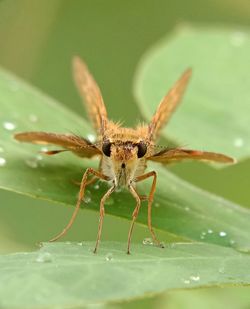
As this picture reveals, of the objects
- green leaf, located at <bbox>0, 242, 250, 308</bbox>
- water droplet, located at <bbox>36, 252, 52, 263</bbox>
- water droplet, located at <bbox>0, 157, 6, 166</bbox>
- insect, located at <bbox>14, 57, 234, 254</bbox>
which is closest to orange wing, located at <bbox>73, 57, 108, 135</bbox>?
insect, located at <bbox>14, 57, 234, 254</bbox>

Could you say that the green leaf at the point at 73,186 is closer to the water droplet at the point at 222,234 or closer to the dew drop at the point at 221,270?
the water droplet at the point at 222,234

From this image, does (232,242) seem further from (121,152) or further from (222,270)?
(121,152)

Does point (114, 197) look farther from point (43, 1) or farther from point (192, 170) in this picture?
point (43, 1)

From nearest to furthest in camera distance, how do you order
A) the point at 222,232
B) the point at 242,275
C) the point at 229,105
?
1. the point at 242,275
2. the point at 222,232
3. the point at 229,105

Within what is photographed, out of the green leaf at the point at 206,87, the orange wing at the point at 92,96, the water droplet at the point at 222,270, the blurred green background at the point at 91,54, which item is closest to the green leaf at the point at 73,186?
the orange wing at the point at 92,96

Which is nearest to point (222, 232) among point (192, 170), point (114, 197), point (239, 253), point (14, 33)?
point (239, 253)
